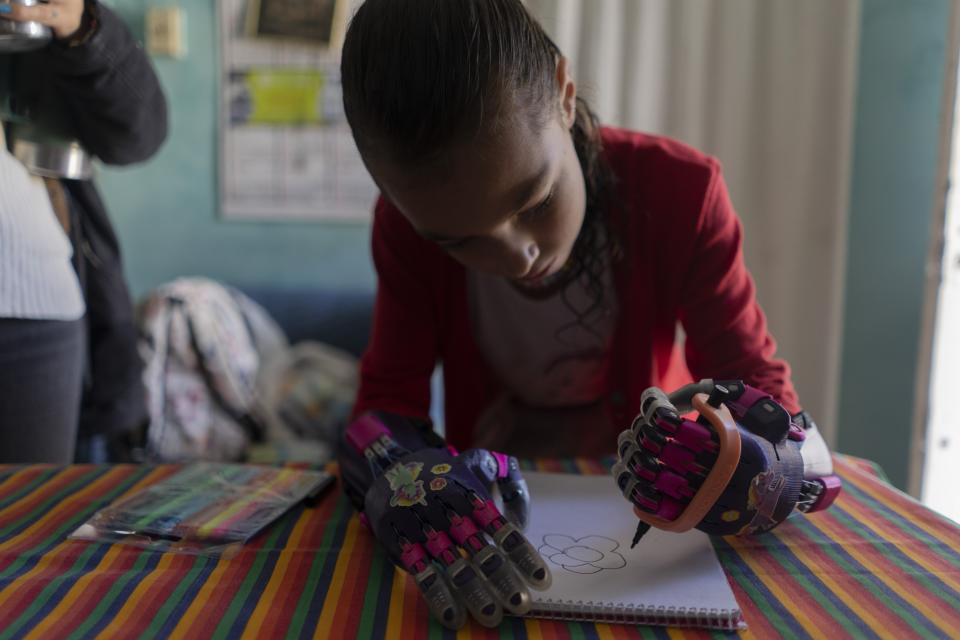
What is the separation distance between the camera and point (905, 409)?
1620 mm

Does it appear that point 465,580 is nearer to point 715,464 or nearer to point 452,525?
point 452,525

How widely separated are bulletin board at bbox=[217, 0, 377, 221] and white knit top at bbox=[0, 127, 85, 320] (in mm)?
1310

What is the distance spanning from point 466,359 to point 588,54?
1133 millimetres

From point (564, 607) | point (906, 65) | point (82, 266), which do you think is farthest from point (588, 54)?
point (564, 607)

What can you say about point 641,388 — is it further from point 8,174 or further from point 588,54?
point 588,54

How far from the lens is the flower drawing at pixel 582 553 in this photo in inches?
21.4

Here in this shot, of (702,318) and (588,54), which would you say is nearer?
(702,318)

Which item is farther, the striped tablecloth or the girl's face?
the girl's face

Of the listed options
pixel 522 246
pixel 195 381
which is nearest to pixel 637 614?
pixel 522 246

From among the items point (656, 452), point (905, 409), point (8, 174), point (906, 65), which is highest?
point (906, 65)

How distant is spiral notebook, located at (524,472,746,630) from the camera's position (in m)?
0.48

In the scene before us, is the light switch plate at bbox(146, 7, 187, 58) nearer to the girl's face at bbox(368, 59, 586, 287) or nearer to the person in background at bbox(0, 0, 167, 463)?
the person in background at bbox(0, 0, 167, 463)

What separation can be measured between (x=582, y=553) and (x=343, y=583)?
180 millimetres

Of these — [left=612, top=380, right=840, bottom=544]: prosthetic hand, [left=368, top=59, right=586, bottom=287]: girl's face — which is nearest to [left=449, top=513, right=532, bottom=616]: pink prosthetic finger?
[left=612, top=380, right=840, bottom=544]: prosthetic hand
